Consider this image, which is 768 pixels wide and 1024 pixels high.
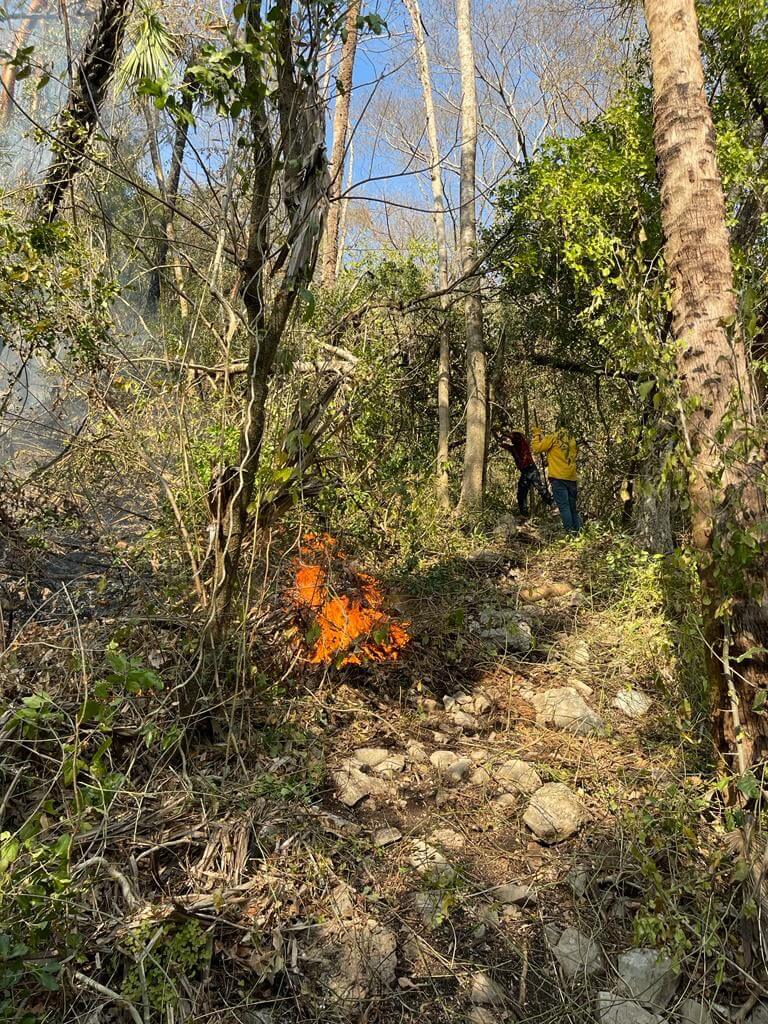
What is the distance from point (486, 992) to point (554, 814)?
810mm

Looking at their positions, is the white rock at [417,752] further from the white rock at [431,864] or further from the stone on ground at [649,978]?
the stone on ground at [649,978]

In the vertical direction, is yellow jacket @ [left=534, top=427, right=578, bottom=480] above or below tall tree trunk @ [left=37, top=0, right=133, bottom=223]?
below

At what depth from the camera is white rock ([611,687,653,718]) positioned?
12.0ft

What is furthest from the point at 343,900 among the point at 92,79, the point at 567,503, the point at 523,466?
the point at 523,466

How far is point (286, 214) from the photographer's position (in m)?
2.62

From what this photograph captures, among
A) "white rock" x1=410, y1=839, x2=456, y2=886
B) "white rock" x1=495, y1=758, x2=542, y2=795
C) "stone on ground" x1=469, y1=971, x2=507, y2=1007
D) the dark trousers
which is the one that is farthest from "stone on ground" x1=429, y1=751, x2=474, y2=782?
the dark trousers

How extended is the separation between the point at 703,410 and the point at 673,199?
99 centimetres

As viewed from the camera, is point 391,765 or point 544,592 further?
point 544,592

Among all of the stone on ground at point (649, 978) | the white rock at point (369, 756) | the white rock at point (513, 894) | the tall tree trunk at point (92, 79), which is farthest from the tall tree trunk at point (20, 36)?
the stone on ground at point (649, 978)

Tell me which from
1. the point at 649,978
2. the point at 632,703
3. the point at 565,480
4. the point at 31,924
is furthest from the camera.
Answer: the point at 565,480

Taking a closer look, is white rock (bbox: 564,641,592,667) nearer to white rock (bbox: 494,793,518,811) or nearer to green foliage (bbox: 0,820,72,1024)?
A: white rock (bbox: 494,793,518,811)

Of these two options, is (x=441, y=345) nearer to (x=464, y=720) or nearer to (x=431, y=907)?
(x=464, y=720)

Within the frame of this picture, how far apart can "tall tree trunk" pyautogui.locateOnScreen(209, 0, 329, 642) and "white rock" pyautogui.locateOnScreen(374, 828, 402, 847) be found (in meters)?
1.11

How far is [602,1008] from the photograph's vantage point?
215cm
